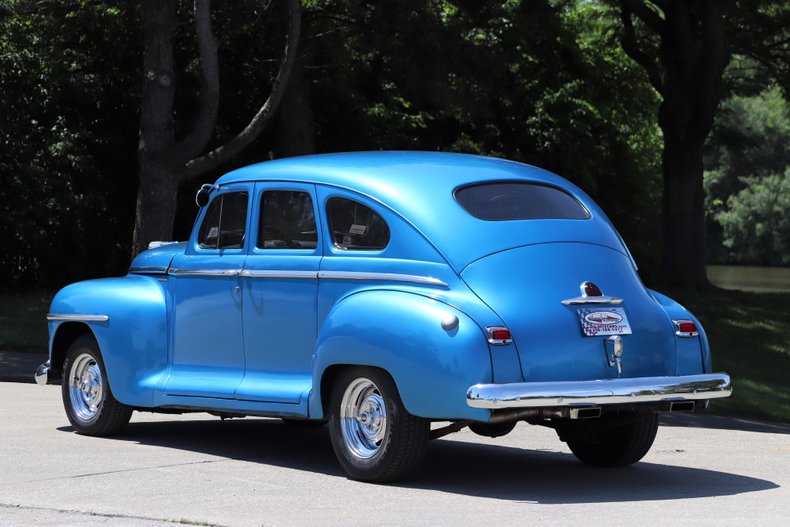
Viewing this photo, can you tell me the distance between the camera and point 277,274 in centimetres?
907

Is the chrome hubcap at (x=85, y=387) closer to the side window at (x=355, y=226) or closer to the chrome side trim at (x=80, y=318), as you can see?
the chrome side trim at (x=80, y=318)

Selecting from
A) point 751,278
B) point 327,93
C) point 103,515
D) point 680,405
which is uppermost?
point 327,93

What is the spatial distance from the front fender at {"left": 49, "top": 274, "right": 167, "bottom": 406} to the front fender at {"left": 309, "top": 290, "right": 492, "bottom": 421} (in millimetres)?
2045

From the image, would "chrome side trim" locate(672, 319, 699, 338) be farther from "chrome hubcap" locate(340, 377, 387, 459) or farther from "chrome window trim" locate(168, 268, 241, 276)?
"chrome window trim" locate(168, 268, 241, 276)

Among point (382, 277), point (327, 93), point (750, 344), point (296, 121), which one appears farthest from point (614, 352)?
point (327, 93)

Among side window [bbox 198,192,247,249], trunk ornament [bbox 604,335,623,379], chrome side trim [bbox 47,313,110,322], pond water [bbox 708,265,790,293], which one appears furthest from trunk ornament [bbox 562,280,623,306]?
pond water [bbox 708,265,790,293]

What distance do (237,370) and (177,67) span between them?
741 inches

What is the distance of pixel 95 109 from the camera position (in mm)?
27984

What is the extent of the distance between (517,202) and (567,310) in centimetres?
99

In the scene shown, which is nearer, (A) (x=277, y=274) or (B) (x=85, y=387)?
(A) (x=277, y=274)

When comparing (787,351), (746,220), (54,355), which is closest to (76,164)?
(787,351)

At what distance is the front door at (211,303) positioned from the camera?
9398mm

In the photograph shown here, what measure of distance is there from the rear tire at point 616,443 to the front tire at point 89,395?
344 cm

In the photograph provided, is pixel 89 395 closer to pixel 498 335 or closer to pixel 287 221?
pixel 287 221
